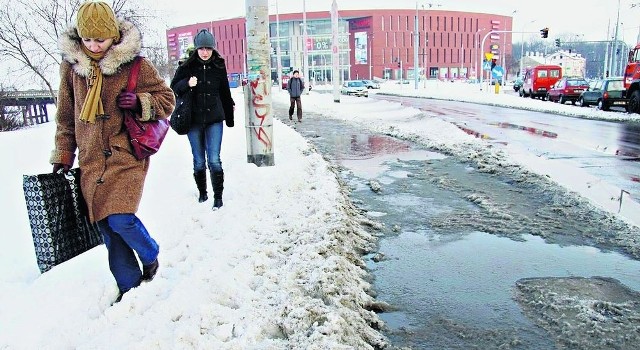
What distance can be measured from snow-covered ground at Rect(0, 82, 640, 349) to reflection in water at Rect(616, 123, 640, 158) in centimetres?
496

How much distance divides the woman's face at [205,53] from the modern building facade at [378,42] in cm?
9124

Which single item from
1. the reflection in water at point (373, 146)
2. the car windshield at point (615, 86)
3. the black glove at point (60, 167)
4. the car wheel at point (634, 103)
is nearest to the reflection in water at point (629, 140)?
the car wheel at point (634, 103)

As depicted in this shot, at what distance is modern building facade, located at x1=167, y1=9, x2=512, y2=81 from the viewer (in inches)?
4067

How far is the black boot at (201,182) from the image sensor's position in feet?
19.0

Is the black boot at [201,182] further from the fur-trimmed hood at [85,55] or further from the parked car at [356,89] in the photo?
the parked car at [356,89]

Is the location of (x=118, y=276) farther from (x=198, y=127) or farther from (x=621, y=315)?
(x=621, y=315)

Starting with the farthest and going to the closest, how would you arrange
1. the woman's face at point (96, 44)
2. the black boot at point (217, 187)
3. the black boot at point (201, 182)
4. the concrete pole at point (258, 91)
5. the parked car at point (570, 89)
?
the parked car at point (570, 89) → the concrete pole at point (258, 91) → the black boot at point (201, 182) → the black boot at point (217, 187) → the woman's face at point (96, 44)

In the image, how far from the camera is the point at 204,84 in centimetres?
552

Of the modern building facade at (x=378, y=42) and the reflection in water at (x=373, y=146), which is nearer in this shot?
the reflection in water at (x=373, y=146)

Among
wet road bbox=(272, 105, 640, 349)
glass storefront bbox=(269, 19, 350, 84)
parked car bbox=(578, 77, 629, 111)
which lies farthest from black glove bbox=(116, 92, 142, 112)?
glass storefront bbox=(269, 19, 350, 84)

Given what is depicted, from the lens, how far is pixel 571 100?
98.7 feet

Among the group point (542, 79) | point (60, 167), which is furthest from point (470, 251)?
point (542, 79)

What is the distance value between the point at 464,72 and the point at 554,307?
11919 centimetres

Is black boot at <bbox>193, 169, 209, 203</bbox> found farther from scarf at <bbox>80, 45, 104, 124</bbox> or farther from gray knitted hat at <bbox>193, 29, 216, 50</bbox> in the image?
scarf at <bbox>80, 45, 104, 124</bbox>
